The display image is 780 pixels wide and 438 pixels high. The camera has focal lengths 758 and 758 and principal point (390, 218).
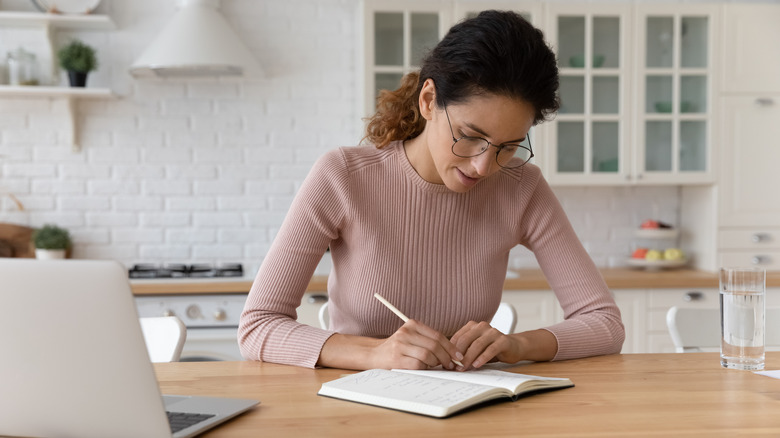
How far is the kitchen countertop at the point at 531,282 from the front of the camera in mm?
3014

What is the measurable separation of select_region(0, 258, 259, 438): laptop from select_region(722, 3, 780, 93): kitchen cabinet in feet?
10.9

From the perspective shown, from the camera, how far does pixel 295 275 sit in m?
1.50

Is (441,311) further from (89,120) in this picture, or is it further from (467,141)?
(89,120)

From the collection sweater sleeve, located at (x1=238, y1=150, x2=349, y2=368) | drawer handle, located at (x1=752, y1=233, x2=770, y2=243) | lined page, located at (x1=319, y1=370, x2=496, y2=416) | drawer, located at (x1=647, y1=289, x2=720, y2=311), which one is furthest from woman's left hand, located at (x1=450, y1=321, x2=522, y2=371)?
drawer handle, located at (x1=752, y1=233, x2=770, y2=243)

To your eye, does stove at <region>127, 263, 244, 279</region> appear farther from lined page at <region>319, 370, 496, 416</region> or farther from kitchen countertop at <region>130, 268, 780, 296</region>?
lined page at <region>319, 370, 496, 416</region>

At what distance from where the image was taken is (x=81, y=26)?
11.2 feet

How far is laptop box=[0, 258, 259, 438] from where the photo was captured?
80 centimetres

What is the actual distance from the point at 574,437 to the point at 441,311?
722 mm

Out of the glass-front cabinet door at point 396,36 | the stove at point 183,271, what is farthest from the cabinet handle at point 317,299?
the glass-front cabinet door at point 396,36

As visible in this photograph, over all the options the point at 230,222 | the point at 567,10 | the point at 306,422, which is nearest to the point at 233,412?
the point at 306,422

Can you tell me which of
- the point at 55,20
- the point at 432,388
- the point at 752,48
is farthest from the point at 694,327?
the point at 55,20

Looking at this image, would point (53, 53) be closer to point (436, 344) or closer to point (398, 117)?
point (398, 117)

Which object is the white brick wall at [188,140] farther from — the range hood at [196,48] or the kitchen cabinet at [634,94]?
the kitchen cabinet at [634,94]

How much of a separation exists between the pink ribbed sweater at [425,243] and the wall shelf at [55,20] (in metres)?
2.15
